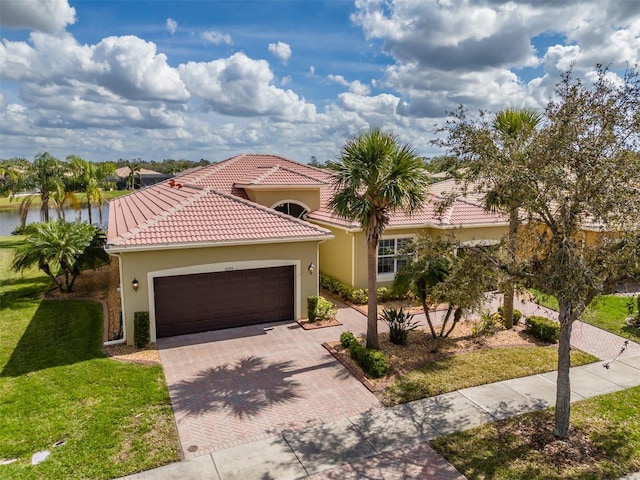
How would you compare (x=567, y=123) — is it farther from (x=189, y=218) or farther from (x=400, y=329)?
(x=189, y=218)

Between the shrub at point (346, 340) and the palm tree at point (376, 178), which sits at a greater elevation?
the palm tree at point (376, 178)

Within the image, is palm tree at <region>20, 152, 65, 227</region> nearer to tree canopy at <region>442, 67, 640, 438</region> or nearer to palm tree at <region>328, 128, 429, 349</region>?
palm tree at <region>328, 128, 429, 349</region>

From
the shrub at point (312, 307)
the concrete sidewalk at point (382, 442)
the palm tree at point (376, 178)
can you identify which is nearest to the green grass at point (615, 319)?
Answer: the concrete sidewalk at point (382, 442)

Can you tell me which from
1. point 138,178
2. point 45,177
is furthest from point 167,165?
point 45,177

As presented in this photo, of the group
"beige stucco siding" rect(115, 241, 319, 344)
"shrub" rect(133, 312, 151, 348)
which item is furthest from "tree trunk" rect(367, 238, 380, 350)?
"shrub" rect(133, 312, 151, 348)

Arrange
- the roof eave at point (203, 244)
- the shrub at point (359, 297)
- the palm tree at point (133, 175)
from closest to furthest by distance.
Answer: the roof eave at point (203, 244), the shrub at point (359, 297), the palm tree at point (133, 175)

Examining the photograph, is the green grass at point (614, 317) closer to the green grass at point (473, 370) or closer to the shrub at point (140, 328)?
the green grass at point (473, 370)

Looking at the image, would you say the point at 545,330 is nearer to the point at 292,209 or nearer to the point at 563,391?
the point at 563,391
